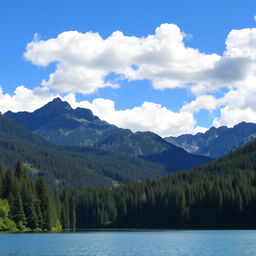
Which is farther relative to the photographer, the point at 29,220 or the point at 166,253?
the point at 29,220

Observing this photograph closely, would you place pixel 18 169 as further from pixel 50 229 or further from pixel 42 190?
pixel 50 229

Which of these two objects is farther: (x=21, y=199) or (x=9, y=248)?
(x=21, y=199)

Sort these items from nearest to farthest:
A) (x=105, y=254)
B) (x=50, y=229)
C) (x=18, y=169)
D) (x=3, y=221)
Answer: (x=105, y=254) < (x=3, y=221) < (x=50, y=229) < (x=18, y=169)

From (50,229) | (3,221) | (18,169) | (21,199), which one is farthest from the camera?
(18,169)

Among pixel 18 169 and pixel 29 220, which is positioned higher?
pixel 18 169

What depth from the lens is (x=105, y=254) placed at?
81.9 meters

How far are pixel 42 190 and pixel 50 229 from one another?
1332 cm

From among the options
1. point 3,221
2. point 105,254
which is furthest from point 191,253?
point 3,221

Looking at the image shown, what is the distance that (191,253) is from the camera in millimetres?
83625

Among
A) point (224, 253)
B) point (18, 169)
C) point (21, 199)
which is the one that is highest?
point (18, 169)

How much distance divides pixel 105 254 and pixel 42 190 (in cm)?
9815

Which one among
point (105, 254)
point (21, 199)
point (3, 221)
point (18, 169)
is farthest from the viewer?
point (18, 169)

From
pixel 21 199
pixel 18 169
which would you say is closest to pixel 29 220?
pixel 21 199

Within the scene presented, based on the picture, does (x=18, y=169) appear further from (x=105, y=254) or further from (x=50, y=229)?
(x=105, y=254)
